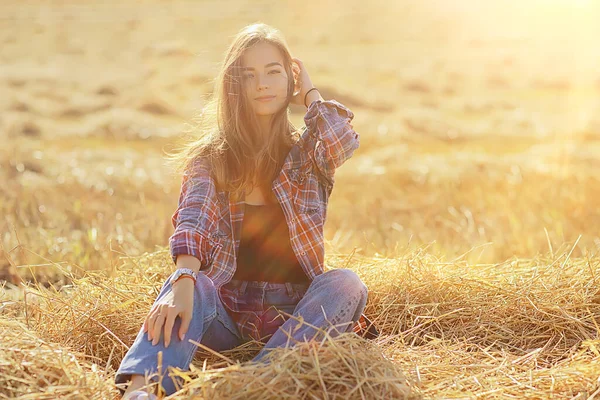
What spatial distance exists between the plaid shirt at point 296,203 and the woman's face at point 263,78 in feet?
0.51

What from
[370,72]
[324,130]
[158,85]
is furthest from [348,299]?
[370,72]

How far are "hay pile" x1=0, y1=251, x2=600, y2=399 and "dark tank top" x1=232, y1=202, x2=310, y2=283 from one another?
30 cm

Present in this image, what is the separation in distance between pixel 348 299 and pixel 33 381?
111 centimetres

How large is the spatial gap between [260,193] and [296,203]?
183 mm

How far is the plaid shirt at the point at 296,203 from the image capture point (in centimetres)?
280

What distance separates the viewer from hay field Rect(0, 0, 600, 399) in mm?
2350

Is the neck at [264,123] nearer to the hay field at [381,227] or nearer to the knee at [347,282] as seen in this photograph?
the hay field at [381,227]

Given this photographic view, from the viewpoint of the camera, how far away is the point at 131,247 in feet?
14.7

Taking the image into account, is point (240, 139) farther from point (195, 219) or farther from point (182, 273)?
point (182, 273)

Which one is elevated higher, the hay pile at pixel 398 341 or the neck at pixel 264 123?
the neck at pixel 264 123

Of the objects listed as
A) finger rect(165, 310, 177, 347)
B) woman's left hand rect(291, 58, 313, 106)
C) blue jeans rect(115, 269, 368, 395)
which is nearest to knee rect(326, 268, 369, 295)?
blue jeans rect(115, 269, 368, 395)

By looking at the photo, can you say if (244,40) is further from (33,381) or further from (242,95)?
(33,381)

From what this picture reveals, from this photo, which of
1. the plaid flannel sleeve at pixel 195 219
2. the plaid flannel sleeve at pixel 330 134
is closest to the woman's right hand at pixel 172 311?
the plaid flannel sleeve at pixel 195 219

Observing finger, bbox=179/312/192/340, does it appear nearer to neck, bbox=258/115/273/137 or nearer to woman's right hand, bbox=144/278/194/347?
woman's right hand, bbox=144/278/194/347
